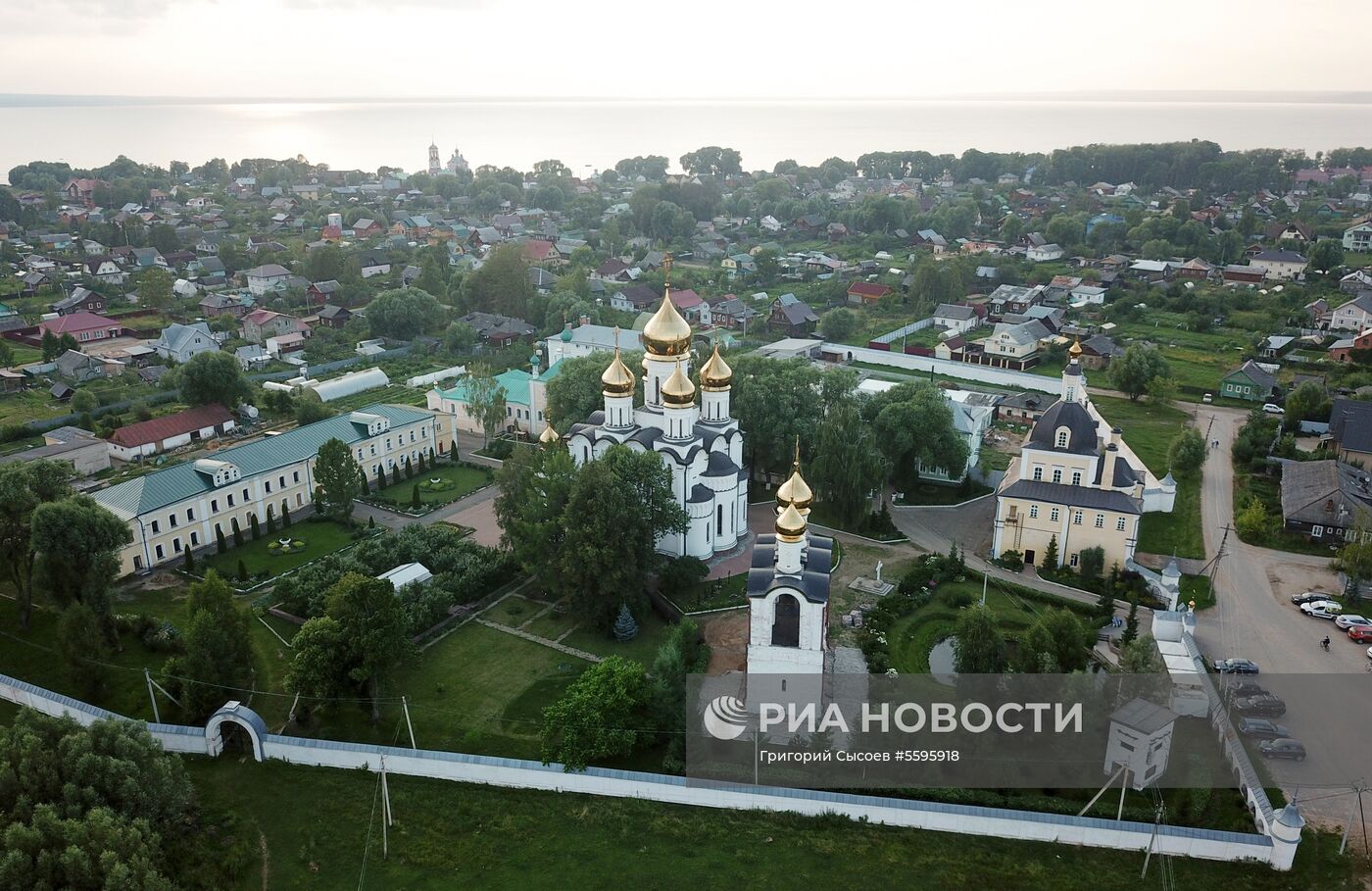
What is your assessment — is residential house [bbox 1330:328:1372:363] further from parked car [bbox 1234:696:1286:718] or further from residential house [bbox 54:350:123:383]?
residential house [bbox 54:350:123:383]

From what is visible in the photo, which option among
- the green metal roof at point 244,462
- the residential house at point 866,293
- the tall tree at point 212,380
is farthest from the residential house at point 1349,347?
the tall tree at point 212,380

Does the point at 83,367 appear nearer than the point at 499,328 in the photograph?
Yes

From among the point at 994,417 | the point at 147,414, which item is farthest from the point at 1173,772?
the point at 147,414

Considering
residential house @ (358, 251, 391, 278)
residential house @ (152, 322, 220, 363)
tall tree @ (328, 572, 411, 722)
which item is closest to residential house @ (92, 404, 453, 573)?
tall tree @ (328, 572, 411, 722)

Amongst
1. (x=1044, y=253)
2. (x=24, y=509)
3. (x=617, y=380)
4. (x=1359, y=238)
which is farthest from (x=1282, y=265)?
(x=24, y=509)

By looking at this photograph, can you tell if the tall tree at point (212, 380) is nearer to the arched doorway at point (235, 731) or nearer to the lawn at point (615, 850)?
the arched doorway at point (235, 731)

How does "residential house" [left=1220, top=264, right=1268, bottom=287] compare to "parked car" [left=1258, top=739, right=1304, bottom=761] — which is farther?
"residential house" [left=1220, top=264, right=1268, bottom=287]

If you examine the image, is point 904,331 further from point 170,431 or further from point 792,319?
point 170,431
